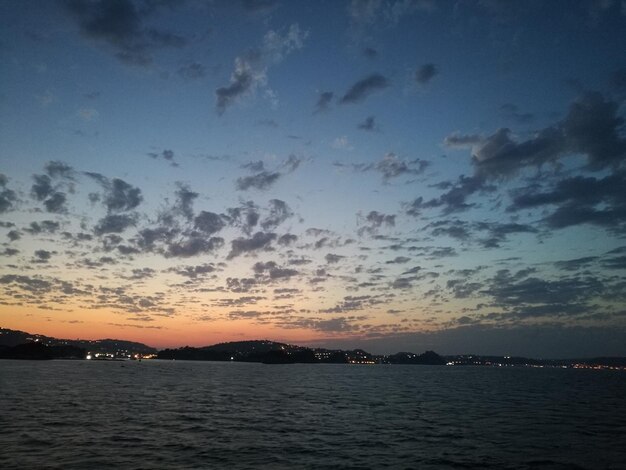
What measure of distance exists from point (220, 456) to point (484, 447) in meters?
26.1

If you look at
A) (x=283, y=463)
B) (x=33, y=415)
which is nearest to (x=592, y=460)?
(x=283, y=463)

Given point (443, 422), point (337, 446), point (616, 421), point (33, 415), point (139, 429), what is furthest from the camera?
point (616, 421)

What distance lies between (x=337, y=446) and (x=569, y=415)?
158 feet

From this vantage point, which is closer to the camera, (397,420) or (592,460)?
(592,460)

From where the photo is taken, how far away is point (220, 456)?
117 ft

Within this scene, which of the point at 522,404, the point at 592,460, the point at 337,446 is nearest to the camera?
the point at 592,460

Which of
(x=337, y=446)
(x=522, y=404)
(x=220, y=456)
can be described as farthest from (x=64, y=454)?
(x=522, y=404)

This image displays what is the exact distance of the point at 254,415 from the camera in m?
61.0

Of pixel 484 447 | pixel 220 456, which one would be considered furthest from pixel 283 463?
pixel 484 447

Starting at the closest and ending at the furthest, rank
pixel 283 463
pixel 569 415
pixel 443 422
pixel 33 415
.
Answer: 1. pixel 283 463
2. pixel 33 415
3. pixel 443 422
4. pixel 569 415

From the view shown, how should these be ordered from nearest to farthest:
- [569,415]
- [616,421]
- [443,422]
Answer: [443,422]
[616,421]
[569,415]

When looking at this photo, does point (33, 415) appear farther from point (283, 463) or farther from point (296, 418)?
point (283, 463)

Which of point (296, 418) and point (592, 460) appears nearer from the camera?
point (592, 460)

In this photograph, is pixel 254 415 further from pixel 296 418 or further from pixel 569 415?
pixel 569 415
